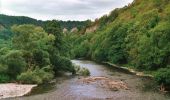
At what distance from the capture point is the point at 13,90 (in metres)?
72.0

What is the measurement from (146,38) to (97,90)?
43.6 meters

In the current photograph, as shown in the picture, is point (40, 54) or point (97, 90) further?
point (40, 54)

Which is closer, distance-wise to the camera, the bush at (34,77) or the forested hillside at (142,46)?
the bush at (34,77)

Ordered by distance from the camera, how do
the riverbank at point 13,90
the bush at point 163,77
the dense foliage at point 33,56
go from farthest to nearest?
1. the dense foliage at point 33,56
2. the bush at point 163,77
3. the riverbank at point 13,90

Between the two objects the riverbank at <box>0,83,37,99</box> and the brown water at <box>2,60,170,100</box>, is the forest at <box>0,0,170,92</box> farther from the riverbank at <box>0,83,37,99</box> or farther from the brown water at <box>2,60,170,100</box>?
the riverbank at <box>0,83,37,99</box>

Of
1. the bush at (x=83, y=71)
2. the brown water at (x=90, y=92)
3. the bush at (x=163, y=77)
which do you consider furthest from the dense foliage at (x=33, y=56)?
the bush at (x=163, y=77)

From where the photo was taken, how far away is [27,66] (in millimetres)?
89500

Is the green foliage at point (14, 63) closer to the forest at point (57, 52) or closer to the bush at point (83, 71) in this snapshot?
the forest at point (57, 52)

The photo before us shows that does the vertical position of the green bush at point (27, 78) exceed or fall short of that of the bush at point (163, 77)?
it falls short

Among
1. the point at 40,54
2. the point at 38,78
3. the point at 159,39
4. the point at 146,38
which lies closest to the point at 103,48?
the point at 146,38

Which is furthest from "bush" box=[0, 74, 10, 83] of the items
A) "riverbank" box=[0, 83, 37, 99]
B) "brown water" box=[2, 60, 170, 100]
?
"brown water" box=[2, 60, 170, 100]

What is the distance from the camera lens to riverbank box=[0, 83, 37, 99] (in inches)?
2697

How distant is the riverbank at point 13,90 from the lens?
225 feet

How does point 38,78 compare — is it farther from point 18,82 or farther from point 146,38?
point 146,38
